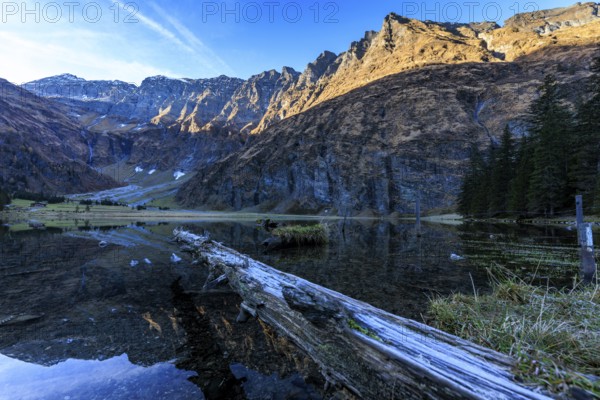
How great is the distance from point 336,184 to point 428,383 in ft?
359

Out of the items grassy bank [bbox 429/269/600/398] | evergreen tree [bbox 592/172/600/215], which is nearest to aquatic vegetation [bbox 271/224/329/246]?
grassy bank [bbox 429/269/600/398]

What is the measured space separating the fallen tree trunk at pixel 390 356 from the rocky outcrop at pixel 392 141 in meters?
94.1

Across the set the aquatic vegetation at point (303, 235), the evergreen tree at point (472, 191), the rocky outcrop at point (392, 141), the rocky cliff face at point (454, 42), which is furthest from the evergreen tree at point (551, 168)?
the rocky cliff face at point (454, 42)

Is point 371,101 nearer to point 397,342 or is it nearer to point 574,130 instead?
point 574,130

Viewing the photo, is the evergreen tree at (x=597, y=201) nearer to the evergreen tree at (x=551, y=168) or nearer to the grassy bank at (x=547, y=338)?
the evergreen tree at (x=551, y=168)

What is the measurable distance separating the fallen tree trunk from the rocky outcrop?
9406 centimetres

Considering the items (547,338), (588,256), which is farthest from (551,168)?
(547,338)

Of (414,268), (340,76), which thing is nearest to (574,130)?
(414,268)

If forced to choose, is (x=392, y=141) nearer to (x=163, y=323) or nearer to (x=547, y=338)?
(x=163, y=323)

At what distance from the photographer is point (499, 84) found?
11038cm

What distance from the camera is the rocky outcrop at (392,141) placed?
9819cm

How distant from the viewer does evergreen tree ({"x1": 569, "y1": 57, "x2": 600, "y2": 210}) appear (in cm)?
3650

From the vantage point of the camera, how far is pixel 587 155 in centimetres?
3706

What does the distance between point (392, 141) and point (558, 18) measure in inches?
6934
